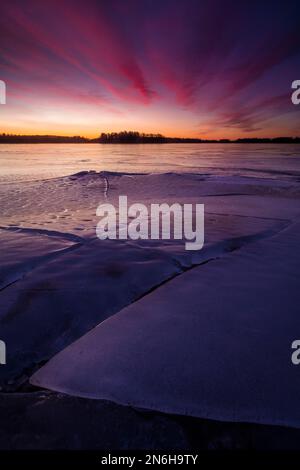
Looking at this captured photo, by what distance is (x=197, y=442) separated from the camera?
1.07 meters

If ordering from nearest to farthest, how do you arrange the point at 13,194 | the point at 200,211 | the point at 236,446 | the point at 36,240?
the point at 236,446 → the point at 36,240 → the point at 200,211 → the point at 13,194

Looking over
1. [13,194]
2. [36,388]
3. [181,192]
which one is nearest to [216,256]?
[36,388]

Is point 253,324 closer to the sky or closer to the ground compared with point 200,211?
closer to the ground

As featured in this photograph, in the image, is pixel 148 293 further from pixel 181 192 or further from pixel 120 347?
pixel 181 192

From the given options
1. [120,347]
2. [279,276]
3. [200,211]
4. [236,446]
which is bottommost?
[236,446]

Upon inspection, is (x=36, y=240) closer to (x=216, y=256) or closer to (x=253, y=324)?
(x=216, y=256)

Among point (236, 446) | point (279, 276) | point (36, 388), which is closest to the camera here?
point (236, 446)

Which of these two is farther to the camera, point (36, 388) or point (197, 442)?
point (36, 388)

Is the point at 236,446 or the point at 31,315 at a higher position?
the point at 31,315

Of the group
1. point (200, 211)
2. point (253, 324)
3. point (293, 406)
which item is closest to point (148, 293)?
point (253, 324)

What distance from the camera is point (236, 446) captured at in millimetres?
1054

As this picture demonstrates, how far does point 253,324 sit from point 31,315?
1.54 meters

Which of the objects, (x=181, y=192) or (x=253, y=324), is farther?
(x=181, y=192)

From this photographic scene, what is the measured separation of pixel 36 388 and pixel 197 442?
0.81 meters
